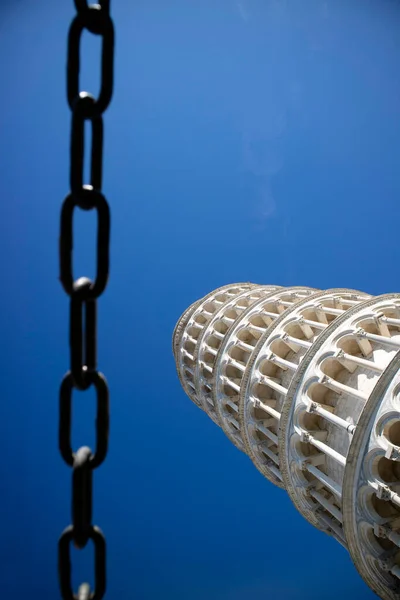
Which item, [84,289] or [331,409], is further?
[331,409]

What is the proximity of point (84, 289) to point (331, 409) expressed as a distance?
70.4 ft

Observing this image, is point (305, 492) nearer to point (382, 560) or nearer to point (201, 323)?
point (382, 560)

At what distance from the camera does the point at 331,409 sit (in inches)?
920

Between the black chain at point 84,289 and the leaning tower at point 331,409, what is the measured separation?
15.0 m

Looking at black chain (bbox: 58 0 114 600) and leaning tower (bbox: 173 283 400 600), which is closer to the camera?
black chain (bbox: 58 0 114 600)

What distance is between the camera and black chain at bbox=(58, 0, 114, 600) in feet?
12.8

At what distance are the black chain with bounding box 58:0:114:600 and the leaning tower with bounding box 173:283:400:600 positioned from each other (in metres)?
15.0

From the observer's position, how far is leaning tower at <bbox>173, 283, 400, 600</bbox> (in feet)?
59.7

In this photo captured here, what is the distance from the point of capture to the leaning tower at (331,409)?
18.2m

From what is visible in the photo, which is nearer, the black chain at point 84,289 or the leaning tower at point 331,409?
the black chain at point 84,289

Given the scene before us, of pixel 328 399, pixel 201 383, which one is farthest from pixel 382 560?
pixel 201 383

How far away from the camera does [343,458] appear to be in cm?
1997

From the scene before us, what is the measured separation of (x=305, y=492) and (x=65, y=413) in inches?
905

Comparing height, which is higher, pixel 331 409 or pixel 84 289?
pixel 331 409
